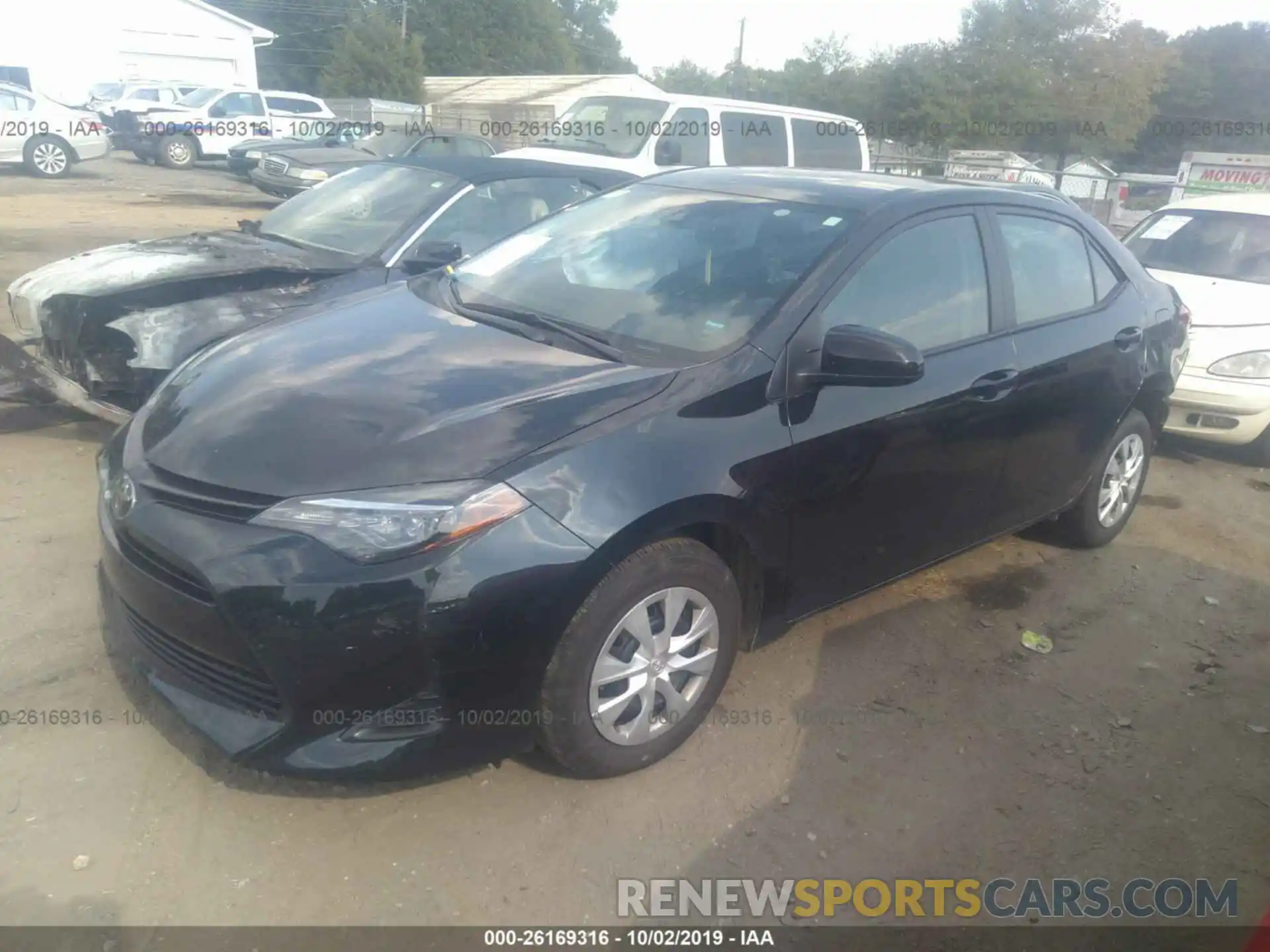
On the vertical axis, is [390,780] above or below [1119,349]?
below

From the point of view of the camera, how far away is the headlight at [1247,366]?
20.8 ft

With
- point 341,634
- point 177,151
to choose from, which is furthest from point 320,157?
point 341,634

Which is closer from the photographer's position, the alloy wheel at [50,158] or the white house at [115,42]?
the alloy wheel at [50,158]

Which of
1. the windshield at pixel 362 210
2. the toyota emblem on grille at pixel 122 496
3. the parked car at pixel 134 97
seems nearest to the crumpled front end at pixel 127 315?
the windshield at pixel 362 210

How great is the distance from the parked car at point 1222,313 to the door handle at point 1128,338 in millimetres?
2077

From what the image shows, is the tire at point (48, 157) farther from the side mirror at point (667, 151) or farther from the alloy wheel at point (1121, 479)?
the alloy wheel at point (1121, 479)

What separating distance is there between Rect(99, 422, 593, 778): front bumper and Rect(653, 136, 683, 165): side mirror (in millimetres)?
8756

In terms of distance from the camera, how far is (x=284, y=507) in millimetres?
2463

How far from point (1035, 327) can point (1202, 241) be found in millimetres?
4722

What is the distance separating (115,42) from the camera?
120ft

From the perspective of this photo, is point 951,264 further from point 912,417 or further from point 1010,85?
point 1010,85

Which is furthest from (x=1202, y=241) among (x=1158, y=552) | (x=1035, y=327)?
(x=1035, y=327)

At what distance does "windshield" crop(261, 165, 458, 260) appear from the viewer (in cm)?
577

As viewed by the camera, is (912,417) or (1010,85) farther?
(1010,85)
